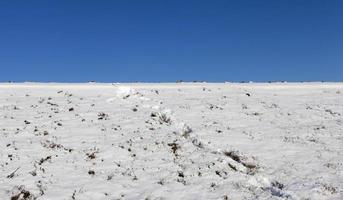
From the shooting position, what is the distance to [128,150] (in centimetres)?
2466

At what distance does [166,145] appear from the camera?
2553 cm

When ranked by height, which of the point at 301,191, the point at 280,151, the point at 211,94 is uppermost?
the point at 211,94

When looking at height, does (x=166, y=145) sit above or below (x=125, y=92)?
below

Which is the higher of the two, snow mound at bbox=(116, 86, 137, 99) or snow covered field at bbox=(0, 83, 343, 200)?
snow mound at bbox=(116, 86, 137, 99)

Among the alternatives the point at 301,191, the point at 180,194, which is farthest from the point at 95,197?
the point at 301,191

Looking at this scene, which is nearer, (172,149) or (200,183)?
(200,183)

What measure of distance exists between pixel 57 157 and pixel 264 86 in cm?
2610

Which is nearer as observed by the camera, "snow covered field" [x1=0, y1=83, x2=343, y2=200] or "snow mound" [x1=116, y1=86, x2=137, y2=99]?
"snow covered field" [x1=0, y1=83, x2=343, y2=200]

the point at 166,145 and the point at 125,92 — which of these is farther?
the point at 125,92

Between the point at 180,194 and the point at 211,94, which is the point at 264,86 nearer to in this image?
the point at 211,94

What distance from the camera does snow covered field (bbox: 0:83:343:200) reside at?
20.5m

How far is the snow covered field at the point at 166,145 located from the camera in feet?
67.3

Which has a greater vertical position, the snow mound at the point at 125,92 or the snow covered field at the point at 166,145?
the snow mound at the point at 125,92

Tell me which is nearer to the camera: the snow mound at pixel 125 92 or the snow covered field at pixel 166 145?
the snow covered field at pixel 166 145
